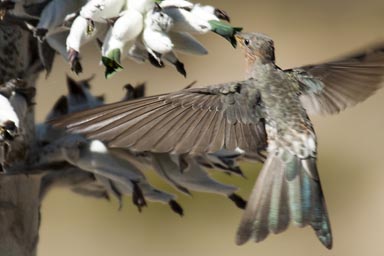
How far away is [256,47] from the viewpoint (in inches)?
134

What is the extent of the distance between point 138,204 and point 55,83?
5.62m

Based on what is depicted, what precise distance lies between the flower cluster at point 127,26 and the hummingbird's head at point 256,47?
61cm

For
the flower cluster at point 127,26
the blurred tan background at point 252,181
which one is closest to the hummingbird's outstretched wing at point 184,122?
the flower cluster at point 127,26

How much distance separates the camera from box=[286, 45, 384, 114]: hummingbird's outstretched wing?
11.3 ft

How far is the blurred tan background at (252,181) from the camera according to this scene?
7.80 meters

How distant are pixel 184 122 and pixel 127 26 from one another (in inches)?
19.4

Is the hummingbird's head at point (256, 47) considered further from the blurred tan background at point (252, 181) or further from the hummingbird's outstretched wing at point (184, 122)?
the blurred tan background at point (252, 181)

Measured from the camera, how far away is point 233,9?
10383mm

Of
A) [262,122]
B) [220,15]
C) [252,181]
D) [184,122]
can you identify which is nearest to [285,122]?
[262,122]

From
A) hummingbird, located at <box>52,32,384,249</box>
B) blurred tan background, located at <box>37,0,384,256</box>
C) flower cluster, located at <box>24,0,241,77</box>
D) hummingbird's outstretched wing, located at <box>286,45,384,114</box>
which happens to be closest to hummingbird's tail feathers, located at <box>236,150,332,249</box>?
hummingbird, located at <box>52,32,384,249</box>

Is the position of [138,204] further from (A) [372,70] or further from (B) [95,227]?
(B) [95,227]

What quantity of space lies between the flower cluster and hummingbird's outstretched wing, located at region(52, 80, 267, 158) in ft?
0.56

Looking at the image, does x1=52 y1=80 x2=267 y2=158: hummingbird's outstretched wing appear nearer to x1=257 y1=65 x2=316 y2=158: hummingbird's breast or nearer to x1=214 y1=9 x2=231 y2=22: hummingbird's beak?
x1=257 y1=65 x2=316 y2=158: hummingbird's breast

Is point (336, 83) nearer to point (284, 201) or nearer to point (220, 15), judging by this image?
point (284, 201)
